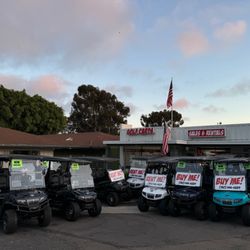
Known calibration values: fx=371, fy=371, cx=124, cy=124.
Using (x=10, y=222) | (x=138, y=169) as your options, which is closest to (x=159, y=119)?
(x=138, y=169)

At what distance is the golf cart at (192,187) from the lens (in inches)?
467

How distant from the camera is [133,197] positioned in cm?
1580

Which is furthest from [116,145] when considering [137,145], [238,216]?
[238,216]

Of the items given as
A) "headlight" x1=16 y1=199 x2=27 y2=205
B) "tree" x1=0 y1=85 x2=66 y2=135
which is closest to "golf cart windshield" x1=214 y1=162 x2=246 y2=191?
"headlight" x1=16 y1=199 x2=27 y2=205

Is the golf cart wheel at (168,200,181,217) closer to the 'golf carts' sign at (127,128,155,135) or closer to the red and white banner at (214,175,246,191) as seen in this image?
the red and white banner at (214,175,246,191)

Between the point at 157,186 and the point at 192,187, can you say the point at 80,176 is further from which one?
the point at 192,187

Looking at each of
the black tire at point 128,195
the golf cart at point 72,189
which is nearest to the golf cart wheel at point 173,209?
the golf cart at point 72,189

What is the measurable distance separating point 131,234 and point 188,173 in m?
3.98

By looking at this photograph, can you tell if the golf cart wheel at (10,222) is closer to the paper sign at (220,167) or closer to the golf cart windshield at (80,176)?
the golf cart windshield at (80,176)

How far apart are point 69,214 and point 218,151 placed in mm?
15545

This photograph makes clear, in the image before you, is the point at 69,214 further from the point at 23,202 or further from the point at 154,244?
the point at 154,244

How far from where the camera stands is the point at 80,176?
1223 cm

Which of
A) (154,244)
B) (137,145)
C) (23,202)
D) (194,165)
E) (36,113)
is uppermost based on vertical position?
(36,113)

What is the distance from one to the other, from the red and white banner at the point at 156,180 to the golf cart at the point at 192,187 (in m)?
0.43
